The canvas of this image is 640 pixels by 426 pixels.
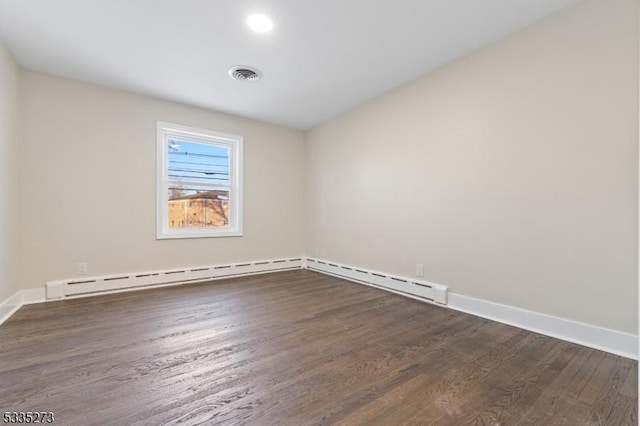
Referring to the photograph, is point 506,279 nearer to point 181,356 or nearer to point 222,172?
point 181,356

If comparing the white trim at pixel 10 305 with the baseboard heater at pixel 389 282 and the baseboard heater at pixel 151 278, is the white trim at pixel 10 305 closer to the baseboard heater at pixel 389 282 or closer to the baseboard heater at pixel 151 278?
the baseboard heater at pixel 151 278

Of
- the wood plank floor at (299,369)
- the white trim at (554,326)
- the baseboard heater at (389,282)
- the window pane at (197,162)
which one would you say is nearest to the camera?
the wood plank floor at (299,369)

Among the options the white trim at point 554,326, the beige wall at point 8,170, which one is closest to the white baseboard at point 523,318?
the white trim at point 554,326

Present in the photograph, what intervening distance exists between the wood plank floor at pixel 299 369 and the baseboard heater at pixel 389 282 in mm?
199

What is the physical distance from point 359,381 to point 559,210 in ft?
6.29

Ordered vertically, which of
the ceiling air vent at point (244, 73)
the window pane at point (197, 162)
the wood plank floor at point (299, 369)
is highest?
the ceiling air vent at point (244, 73)

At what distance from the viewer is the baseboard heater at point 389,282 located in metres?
2.84

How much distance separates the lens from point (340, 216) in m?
4.20

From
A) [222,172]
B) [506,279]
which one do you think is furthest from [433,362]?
[222,172]

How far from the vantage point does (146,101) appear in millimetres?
3500

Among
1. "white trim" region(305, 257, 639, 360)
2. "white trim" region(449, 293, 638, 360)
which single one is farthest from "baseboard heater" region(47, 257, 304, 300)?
"white trim" region(449, 293, 638, 360)

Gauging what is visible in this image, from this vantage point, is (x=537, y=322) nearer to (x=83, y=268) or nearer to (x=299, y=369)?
(x=299, y=369)

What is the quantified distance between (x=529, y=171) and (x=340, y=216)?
2422 mm

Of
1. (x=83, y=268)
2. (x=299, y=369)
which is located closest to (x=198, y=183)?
(x=83, y=268)
